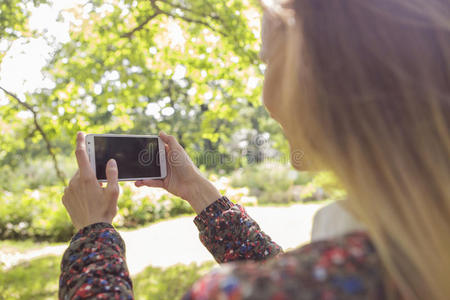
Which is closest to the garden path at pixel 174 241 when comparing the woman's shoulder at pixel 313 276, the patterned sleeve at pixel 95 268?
the patterned sleeve at pixel 95 268

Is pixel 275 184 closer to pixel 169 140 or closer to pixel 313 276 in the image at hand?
pixel 169 140

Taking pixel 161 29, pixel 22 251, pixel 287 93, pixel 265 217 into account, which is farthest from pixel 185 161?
pixel 265 217

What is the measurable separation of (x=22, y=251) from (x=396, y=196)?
8303 mm

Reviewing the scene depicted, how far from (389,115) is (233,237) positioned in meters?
0.86

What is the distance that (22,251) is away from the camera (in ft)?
24.2

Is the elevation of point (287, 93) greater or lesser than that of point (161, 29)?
lesser

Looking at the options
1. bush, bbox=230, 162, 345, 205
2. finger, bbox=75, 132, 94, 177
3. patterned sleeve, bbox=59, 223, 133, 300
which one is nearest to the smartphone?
finger, bbox=75, 132, 94, 177

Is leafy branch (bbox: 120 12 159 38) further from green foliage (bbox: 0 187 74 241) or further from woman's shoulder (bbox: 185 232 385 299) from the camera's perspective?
green foliage (bbox: 0 187 74 241)

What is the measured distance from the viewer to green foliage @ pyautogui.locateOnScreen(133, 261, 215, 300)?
16.0 ft

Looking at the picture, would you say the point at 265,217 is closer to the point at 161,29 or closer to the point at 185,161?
the point at 161,29

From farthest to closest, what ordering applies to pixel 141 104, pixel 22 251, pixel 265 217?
pixel 265 217 → pixel 22 251 → pixel 141 104

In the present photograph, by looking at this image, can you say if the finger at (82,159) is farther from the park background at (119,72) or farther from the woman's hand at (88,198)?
the park background at (119,72)

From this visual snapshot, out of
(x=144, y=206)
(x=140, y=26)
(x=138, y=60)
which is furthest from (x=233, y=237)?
(x=144, y=206)

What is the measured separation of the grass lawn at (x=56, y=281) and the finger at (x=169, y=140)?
348 centimetres
